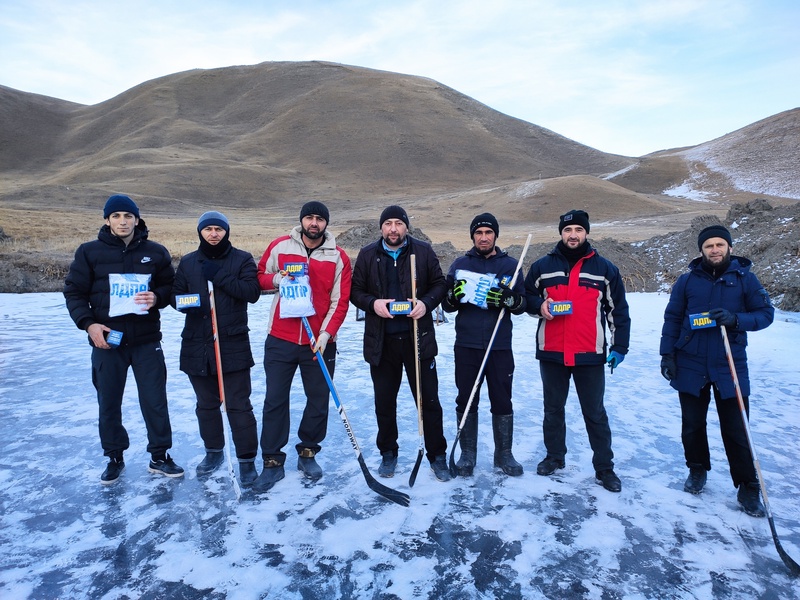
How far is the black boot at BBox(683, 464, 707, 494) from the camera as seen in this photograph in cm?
389

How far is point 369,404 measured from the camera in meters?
5.82

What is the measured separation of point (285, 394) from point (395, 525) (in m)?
1.29

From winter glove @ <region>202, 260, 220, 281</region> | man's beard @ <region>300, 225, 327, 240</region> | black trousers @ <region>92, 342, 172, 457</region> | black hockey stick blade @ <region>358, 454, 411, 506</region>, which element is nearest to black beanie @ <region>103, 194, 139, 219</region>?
winter glove @ <region>202, 260, 220, 281</region>

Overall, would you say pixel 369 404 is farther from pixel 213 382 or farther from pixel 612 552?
pixel 612 552

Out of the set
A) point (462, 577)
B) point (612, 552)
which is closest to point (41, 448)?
point (462, 577)

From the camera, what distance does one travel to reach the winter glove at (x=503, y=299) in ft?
13.1

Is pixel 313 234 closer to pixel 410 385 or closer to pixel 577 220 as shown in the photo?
pixel 410 385

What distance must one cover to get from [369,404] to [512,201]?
142 feet

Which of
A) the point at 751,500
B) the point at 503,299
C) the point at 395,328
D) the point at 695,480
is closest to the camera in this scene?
the point at 751,500

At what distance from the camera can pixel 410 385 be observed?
4.18 meters

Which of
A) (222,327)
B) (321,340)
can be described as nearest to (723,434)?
(321,340)

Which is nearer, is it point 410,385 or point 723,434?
point 723,434

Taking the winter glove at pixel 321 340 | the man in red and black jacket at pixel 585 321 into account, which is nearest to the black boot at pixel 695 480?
the man in red and black jacket at pixel 585 321

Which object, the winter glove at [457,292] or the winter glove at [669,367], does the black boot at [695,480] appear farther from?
the winter glove at [457,292]
